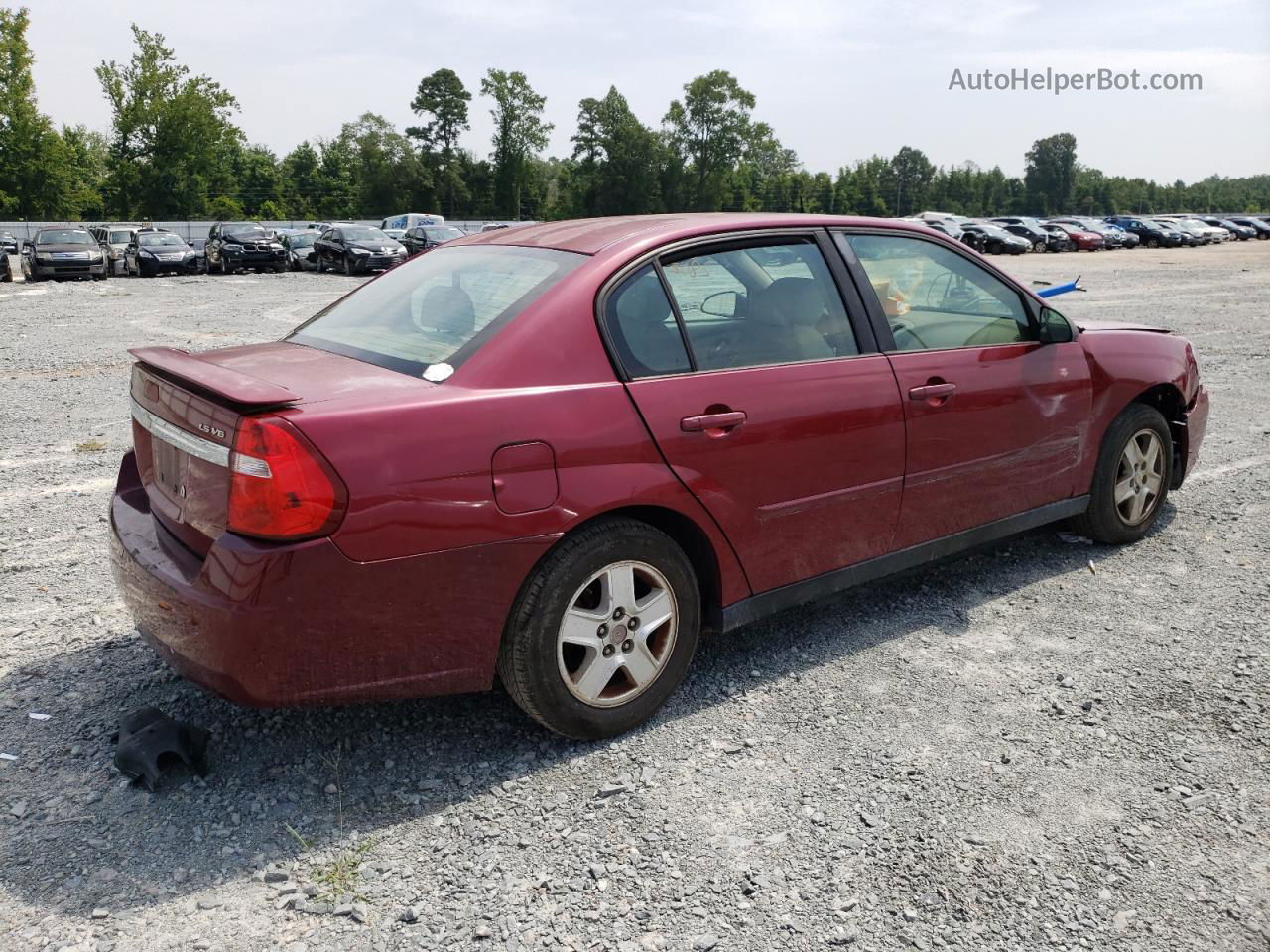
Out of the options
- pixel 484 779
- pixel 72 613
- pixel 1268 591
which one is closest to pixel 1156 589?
pixel 1268 591

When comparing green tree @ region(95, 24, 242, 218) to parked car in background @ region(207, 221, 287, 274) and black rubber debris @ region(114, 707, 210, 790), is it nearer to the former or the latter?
parked car in background @ region(207, 221, 287, 274)

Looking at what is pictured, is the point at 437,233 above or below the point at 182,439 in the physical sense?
above

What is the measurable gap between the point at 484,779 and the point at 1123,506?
3567 millimetres

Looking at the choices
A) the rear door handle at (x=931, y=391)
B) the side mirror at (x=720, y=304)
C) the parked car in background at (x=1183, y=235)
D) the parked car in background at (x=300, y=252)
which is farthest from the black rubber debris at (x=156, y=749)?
the parked car in background at (x=1183, y=235)

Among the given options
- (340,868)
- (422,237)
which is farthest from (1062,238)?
(340,868)

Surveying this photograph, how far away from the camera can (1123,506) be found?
507cm

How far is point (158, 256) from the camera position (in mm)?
29172

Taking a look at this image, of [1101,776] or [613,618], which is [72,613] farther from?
[1101,776]

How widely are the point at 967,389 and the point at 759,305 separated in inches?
39.9

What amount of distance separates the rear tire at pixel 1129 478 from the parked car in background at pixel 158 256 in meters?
29.5

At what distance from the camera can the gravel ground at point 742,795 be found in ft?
8.21

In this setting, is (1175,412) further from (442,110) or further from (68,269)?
(442,110)

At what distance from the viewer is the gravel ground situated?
8.21 feet

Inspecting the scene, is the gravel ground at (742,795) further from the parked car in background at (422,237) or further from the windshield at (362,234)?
the parked car in background at (422,237)
